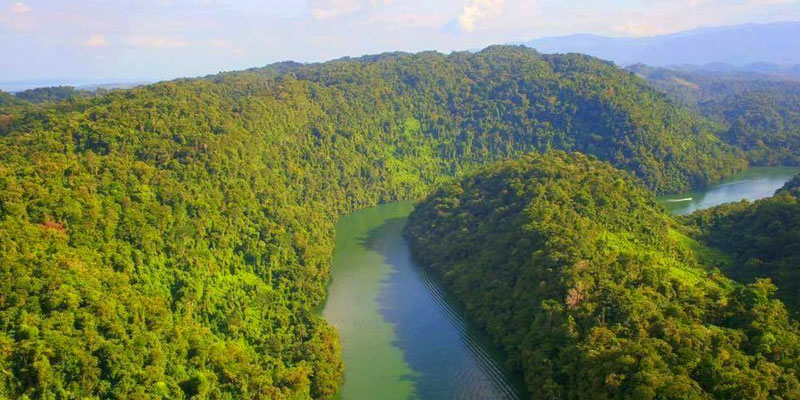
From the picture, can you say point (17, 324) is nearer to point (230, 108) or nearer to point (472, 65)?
point (230, 108)

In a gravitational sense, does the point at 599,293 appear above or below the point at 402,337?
above

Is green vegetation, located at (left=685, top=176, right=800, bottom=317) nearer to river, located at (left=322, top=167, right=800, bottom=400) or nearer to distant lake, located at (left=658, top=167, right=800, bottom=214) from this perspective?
river, located at (left=322, top=167, right=800, bottom=400)

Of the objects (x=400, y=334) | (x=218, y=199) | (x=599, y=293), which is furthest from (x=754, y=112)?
(x=218, y=199)

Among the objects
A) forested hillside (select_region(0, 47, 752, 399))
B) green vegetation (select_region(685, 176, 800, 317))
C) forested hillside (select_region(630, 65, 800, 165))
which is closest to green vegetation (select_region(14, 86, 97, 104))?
forested hillside (select_region(0, 47, 752, 399))

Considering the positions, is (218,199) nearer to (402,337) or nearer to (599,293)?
(402,337)

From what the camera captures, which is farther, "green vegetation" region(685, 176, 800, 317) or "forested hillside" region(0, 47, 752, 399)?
"green vegetation" region(685, 176, 800, 317)

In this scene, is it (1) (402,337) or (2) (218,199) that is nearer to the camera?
(1) (402,337)
